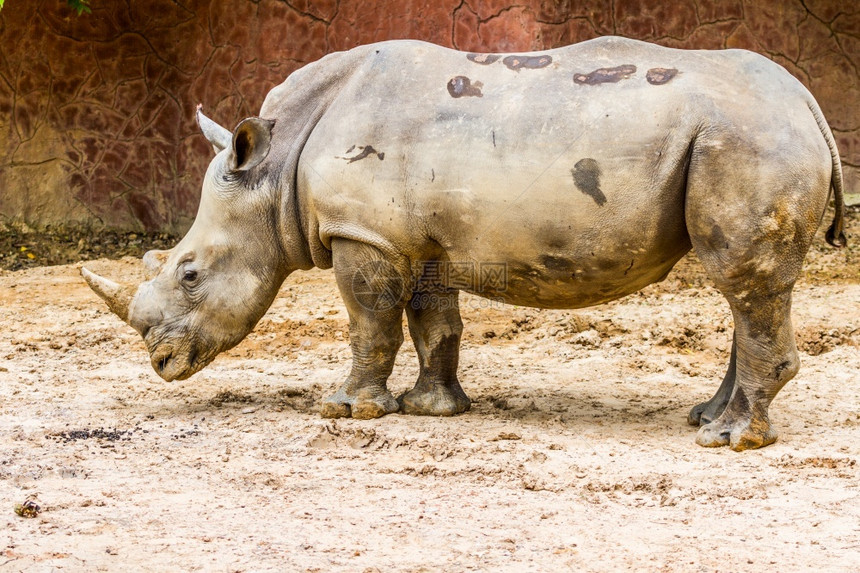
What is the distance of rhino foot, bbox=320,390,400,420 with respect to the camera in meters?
5.52

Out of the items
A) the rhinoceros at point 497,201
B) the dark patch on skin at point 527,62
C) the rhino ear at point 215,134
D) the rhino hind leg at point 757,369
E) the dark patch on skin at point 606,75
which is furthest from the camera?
the rhino ear at point 215,134

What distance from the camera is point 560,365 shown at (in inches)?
267

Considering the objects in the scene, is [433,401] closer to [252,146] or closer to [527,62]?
[252,146]

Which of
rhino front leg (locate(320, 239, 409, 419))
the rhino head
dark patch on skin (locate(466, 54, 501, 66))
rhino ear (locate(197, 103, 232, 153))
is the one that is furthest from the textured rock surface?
rhino front leg (locate(320, 239, 409, 419))

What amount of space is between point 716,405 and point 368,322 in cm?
177

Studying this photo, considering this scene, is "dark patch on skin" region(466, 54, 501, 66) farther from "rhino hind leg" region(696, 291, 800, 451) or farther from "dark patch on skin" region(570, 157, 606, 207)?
"rhino hind leg" region(696, 291, 800, 451)

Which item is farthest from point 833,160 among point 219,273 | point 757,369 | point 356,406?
point 219,273

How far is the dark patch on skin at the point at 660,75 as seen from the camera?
15.9 feet

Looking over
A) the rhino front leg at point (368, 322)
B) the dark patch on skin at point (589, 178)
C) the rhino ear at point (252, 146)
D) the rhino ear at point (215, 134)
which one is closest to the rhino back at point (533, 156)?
the dark patch on skin at point (589, 178)

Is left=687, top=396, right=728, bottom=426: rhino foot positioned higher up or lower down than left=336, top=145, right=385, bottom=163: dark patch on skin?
lower down

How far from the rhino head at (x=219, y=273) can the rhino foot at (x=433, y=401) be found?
0.90 meters

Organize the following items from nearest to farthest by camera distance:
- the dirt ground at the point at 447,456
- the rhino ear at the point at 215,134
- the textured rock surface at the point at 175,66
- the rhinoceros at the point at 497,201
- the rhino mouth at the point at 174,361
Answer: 1. the dirt ground at the point at 447,456
2. the rhinoceros at the point at 497,201
3. the rhino mouth at the point at 174,361
4. the rhino ear at the point at 215,134
5. the textured rock surface at the point at 175,66

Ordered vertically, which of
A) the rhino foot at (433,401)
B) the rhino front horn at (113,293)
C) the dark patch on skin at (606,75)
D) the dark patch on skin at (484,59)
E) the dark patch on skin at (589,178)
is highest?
the dark patch on skin at (484,59)

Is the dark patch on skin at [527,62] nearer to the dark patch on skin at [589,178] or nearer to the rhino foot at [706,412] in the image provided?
the dark patch on skin at [589,178]
